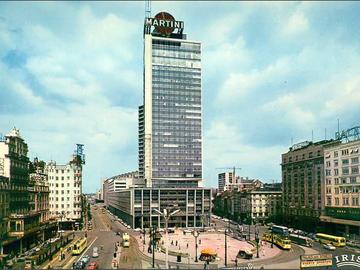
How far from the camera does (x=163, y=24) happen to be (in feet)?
592

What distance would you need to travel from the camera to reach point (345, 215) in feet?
371

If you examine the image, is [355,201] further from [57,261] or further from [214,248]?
[57,261]

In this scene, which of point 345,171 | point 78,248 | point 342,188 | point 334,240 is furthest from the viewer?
point 342,188

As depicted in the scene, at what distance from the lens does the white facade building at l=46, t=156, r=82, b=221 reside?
512 feet

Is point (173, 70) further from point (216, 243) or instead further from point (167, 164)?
point (216, 243)

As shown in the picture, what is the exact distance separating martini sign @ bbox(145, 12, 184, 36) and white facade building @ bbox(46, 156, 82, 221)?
7069 cm

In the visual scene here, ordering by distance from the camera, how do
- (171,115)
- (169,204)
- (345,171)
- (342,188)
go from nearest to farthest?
(345,171) → (342,188) → (169,204) → (171,115)

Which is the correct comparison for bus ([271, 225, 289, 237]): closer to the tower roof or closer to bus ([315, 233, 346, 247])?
bus ([315, 233, 346, 247])

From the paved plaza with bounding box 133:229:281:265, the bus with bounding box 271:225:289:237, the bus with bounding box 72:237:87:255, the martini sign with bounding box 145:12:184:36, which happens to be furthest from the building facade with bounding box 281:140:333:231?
the bus with bounding box 72:237:87:255

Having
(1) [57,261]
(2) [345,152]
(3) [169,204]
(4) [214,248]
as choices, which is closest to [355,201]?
(2) [345,152]

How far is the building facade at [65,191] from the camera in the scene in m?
156

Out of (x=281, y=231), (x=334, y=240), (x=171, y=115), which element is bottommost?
(x=334, y=240)

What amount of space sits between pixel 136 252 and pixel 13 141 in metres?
38.8

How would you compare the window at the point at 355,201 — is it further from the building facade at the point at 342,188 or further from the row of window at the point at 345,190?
the row of window at the point at 345,190
